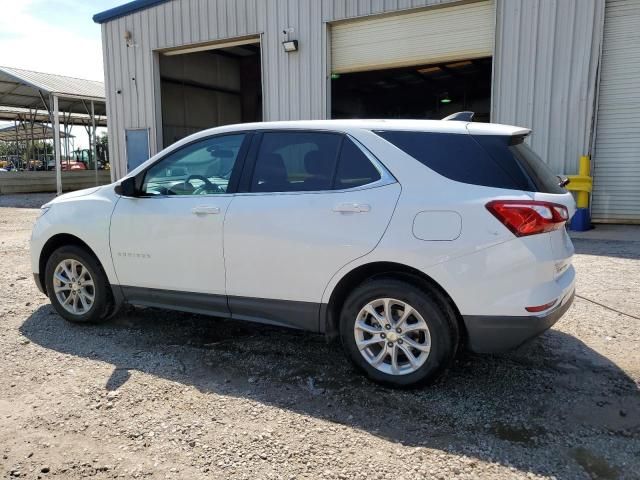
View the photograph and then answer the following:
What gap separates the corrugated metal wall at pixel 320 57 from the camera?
955 cm

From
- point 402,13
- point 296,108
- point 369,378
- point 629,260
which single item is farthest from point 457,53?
point 369,378

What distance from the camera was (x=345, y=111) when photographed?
65.5 ft

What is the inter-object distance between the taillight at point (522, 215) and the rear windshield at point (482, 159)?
126 millimetres

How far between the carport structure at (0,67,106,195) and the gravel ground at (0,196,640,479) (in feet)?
51.3

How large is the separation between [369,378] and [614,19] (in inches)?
353

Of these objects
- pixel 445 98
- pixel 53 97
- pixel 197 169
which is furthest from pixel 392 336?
pixel 445 98

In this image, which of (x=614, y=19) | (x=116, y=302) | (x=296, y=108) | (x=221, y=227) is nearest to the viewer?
(x=221, y=227)

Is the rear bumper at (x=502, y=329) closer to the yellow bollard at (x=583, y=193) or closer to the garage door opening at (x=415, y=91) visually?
the yellow bollard at (x=583, y=193)

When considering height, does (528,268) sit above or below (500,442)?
above

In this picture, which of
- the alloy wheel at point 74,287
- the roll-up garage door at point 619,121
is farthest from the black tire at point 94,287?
the roll-up garage door at point 619,121

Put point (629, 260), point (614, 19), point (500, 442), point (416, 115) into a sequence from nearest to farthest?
point (500, 442) < point (629, 260) < point (614, 19) < point (416, 115)

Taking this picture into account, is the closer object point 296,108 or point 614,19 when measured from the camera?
point 614,19

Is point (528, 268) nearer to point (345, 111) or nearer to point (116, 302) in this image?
point (116, 302)

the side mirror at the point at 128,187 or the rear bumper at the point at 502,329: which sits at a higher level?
the side mirror at the point at 128,187
